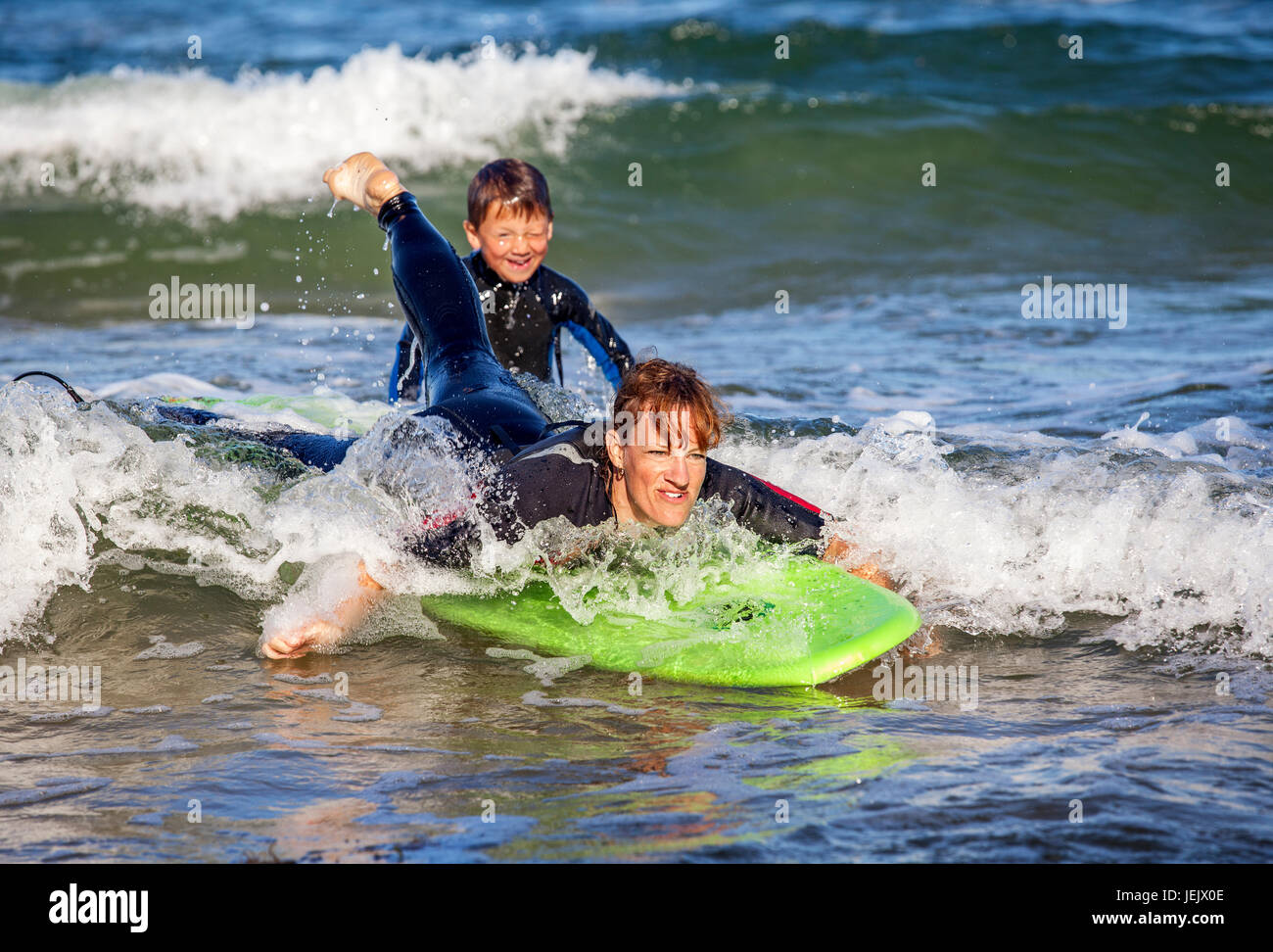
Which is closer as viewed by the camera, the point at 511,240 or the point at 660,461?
the point at 660,461

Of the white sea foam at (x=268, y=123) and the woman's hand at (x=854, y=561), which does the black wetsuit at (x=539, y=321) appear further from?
the white sea foam at (x=268, y=123)

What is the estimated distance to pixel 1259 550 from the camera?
14.2ft

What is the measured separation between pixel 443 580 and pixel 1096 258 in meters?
8.58

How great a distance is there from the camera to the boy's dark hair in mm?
5957

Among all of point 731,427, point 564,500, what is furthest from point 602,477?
point 731,427

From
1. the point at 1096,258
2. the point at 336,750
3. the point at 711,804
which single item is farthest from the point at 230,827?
the point at 1096,258

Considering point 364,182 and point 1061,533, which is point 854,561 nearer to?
point 1061,533

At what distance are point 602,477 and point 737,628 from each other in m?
0.66

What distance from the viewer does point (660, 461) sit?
3.92 meters

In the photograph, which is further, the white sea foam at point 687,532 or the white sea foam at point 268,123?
the white sea foam at point 268,123

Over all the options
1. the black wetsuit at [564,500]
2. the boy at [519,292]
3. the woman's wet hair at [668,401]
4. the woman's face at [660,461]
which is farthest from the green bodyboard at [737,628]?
the boy at [519,292]

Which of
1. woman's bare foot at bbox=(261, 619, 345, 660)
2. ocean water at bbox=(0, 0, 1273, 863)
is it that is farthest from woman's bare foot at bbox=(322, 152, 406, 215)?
woman's bare foot at bbox=(261, 619, 345, 660)

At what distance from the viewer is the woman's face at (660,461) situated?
12.8 feet

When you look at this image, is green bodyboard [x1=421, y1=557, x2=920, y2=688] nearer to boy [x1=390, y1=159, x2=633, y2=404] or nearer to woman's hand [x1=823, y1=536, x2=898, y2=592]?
woman's hand [x1=823, y1=536, x2=898, y2=592]
